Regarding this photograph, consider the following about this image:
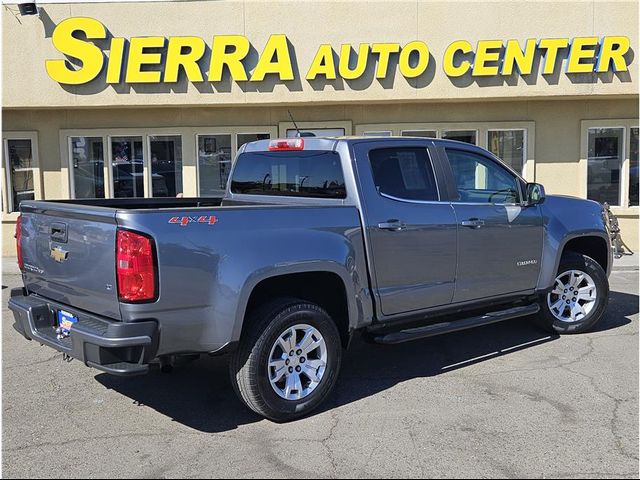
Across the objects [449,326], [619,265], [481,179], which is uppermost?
[481,179]

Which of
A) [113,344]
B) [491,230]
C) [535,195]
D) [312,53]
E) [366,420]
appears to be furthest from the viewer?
[312,53]

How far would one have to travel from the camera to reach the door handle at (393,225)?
5.00 meters

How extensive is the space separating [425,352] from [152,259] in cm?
328

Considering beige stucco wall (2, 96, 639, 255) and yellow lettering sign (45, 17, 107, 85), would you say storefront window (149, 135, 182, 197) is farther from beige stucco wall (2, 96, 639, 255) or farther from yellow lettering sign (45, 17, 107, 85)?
yellow lettering sign (45, 17, 107, 85)

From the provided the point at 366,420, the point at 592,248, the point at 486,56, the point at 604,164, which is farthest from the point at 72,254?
the point at 604,164

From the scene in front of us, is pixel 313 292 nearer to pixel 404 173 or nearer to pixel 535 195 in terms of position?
pixel 404 173

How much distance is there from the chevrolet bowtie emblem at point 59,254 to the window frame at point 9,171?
→ 9.19 metres

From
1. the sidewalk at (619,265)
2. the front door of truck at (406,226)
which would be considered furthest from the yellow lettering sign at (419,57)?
the front door of truck at (406,226)

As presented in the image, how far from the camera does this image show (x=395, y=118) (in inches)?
496

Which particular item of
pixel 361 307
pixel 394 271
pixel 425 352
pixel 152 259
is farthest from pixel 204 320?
pixel 425 352

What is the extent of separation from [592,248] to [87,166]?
9778 millimetres

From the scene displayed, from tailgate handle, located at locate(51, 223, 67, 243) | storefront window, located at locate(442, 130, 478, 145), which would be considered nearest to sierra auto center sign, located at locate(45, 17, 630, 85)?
storefront window, located at locate(442, 130, 478, 145)

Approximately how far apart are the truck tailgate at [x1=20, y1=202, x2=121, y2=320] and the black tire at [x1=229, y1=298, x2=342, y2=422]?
2.96 feet

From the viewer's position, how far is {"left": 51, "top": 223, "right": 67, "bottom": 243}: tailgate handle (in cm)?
438
